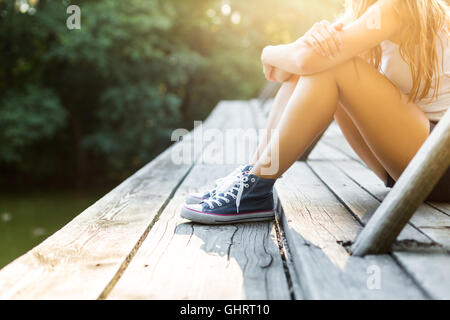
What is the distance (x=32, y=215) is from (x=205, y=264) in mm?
9610

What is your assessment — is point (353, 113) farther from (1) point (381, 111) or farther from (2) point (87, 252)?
(2) point (87, 252)

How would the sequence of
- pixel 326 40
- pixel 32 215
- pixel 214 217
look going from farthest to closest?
pixel 32 215 → pixel 214 217 → pixel 326 40

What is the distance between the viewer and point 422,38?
1305mm

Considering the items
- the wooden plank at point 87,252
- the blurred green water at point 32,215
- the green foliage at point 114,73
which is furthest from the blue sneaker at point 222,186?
the green foliage at point 114,73

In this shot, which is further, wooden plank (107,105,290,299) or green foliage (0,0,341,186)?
green foliage (0,0,341,186)

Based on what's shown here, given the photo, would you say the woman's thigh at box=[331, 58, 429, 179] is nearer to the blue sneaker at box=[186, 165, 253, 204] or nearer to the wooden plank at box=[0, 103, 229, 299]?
the blue sneaker at box=[186, 165, 253, 204]

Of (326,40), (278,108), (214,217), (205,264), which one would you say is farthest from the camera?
(278,108)

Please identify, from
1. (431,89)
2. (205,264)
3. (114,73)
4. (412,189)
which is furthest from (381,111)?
(114,73)

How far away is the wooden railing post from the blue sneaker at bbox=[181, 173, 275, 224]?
44cm

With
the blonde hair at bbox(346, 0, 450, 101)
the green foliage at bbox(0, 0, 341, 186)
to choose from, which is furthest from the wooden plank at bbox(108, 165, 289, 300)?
the green foliage at bbox(0, 0, 341, 186)

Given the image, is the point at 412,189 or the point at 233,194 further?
the point at 233,194

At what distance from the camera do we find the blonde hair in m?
1.29

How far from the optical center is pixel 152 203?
164 centimetres

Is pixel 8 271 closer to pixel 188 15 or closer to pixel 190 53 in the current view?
pixel 190 53
